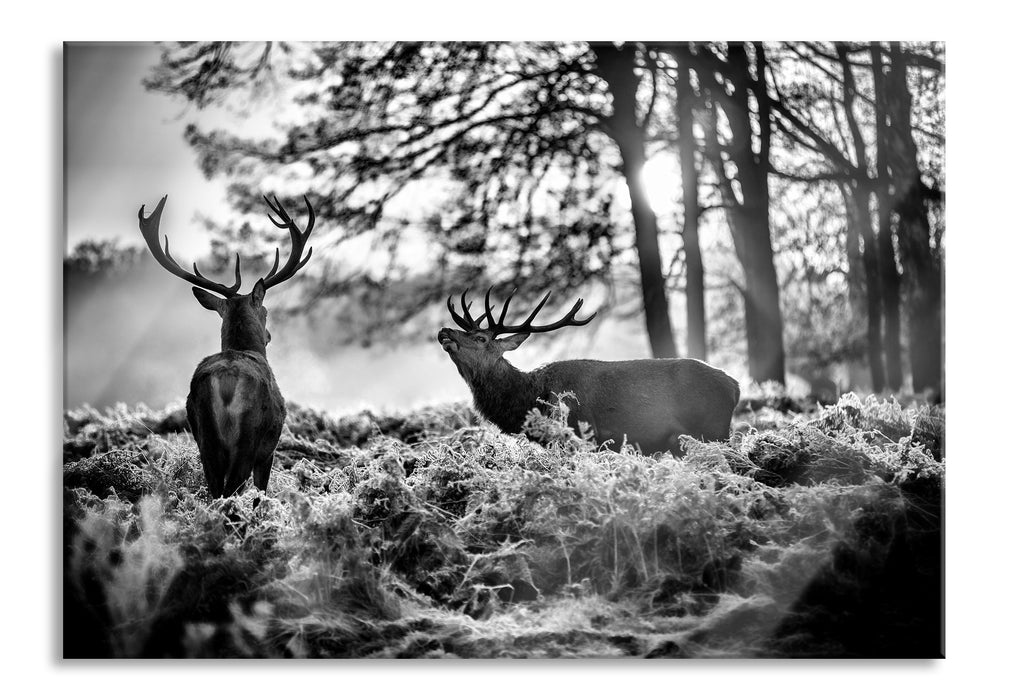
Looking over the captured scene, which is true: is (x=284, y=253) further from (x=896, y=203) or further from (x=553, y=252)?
(x=896, y=203)

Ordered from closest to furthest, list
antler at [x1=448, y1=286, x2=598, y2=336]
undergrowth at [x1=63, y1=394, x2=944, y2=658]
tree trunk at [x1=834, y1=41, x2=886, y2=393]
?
undergrowth at [x1=63, y1=394, x2=944, y2=658], tree trunk at [x1=834, y1=41, x2=886, y2=393], antler at [x1=448, y1=286, x2=598, y2=336]

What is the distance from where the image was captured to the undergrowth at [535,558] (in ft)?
15.6

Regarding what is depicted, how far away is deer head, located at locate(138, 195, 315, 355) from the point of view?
5488 millimetres

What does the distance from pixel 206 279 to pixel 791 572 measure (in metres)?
3.36

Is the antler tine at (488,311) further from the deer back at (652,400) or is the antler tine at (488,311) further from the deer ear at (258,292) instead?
the deer ear at (258,292)

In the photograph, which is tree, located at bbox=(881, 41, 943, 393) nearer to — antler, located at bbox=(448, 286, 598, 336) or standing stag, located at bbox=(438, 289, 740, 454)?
standing stag, located at bbox=(438, 289, 740, 454)

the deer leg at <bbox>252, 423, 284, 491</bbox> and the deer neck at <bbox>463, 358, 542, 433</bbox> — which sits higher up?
the deer neck at <bbox>463, 358, 542, 433</bbox>

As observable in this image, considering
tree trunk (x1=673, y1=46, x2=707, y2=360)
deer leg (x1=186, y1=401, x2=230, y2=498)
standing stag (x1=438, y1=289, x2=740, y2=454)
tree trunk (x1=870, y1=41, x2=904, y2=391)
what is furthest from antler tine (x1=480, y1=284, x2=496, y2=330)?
tree trunk (x1=870, y1=41, x2=904, y2=391)

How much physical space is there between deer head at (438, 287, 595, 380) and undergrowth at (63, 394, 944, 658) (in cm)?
70

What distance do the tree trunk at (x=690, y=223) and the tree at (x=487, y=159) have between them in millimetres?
144

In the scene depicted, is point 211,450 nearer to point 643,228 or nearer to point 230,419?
point 230,419

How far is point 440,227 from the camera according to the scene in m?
5.93

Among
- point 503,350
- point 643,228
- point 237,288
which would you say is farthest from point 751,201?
point 237,288
